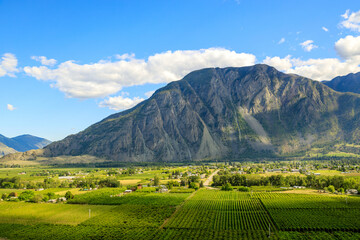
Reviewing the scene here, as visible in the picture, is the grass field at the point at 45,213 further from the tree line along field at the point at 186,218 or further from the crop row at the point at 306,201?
the crop row at the point at 306,201

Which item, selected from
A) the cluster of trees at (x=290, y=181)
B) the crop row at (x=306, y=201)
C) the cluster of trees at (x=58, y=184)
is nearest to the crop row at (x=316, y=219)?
the crop row at (x=306, y=201)

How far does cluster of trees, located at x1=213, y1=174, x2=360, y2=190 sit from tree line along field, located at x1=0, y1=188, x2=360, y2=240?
29765 millimetres

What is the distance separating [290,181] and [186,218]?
8220cm

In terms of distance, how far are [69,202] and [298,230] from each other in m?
73.4

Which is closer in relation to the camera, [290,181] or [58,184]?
[290,181]

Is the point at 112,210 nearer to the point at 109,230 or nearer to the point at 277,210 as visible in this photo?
the point at 109,230

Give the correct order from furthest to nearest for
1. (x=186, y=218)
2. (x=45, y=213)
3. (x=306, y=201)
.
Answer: (x=306, y=201) → (x=45, y=213) → (x=186, y=218)

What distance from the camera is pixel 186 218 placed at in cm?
7375

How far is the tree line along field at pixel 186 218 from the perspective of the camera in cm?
6159

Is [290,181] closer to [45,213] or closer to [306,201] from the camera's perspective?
[306,201]

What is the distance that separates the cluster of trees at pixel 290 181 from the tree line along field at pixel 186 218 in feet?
97.7

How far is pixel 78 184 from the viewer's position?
460ft

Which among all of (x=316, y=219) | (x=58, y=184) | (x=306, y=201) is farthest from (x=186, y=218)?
(x=58, y=184)

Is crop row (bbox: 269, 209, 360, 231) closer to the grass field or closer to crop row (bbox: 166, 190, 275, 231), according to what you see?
crop row (bbox: 166, 190, 275, 231)
